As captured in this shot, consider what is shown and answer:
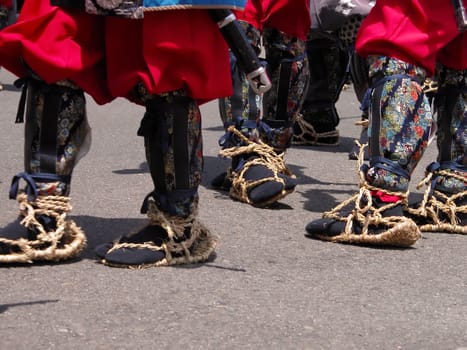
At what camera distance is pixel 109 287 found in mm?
3350

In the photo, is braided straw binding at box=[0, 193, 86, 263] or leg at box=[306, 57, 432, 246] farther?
leg at box=[306, 57, 432, 246]

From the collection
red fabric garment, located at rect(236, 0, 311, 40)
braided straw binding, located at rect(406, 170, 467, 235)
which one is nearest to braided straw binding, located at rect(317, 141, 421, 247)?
braided straw binding, located at rect(406, 170, 467, 235)

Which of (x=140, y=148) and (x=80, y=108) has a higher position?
(x=80, y=108)

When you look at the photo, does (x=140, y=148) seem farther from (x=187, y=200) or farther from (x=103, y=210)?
(x=187, y=200)

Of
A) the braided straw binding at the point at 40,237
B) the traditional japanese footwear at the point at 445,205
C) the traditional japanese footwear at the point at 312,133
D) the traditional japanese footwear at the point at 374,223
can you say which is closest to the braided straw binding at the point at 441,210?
the traditional japanese footwear at the point at 445,205

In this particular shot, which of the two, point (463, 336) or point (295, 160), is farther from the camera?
point (295, 160)

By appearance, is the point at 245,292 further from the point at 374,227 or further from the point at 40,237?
the point at 374,227

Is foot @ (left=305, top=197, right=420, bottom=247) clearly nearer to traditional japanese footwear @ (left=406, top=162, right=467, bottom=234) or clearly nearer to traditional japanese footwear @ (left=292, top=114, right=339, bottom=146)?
traditional japanese footwear @ (left=406, top=162, right=467, bottom=234)

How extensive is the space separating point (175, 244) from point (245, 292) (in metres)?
0.36

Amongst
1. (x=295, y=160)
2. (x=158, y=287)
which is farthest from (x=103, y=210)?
(x=295, y=160)

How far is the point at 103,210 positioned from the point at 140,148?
1795mm

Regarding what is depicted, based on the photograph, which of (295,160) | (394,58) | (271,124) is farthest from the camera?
(295,160)

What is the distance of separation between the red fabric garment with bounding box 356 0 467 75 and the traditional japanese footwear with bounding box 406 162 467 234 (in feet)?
1.71

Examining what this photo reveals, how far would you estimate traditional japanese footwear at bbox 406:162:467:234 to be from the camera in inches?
172
